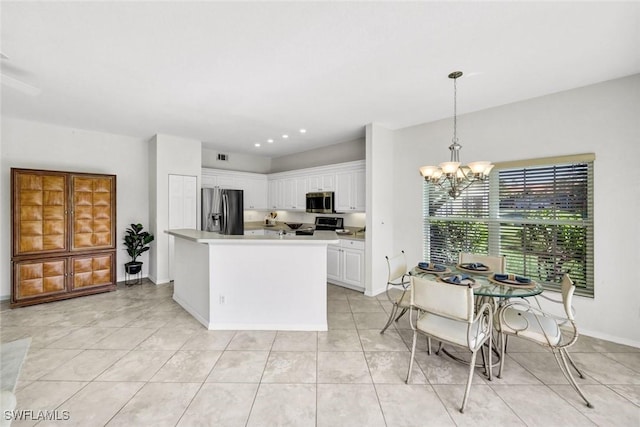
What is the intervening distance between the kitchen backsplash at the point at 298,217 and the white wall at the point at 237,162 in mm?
1155

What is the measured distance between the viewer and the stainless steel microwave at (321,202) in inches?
217

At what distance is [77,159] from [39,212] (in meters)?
1.19

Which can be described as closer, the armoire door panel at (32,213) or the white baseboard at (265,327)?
the white baseboard at (265,327)

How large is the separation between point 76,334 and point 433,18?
4795 mm

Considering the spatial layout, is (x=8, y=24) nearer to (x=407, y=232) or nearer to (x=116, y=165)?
(x=116, y=165)

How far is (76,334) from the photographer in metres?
3.15

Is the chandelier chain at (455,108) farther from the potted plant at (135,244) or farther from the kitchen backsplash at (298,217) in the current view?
the potted plant at (135,244)

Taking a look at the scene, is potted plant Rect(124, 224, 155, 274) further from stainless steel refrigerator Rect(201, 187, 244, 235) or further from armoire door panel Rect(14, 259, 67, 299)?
stainless steel refrigerator Rect(201, 187, 244, 235)

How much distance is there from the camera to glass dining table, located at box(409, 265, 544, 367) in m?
2.28

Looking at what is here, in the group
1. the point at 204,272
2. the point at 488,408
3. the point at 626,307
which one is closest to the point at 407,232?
the point at 626,307

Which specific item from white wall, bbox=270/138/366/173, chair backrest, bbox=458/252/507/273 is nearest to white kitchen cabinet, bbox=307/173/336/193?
white wall, bbox=270/138/366/173

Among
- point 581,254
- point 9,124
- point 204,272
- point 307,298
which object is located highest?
point 9,124

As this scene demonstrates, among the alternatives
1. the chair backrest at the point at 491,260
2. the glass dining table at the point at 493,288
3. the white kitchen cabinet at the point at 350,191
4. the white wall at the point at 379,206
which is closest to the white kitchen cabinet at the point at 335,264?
the white wall at the point at 379,206

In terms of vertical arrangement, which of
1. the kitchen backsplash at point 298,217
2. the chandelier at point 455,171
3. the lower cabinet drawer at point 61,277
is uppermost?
the chandelier at point 455,171
